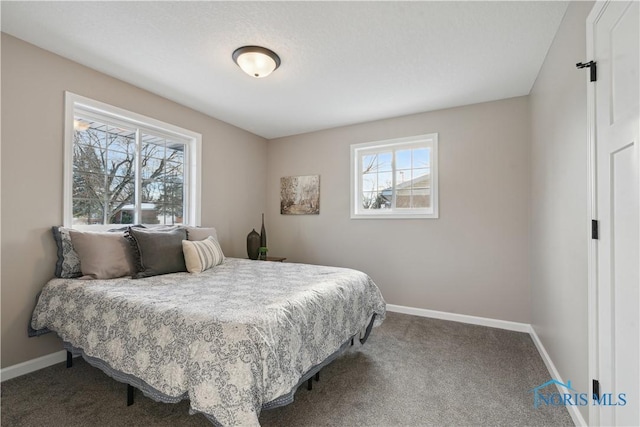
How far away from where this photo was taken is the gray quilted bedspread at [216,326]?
128 centimetres

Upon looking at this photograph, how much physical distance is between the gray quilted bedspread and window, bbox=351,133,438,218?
5.30 ft

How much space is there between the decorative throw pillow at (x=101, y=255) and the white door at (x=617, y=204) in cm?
305

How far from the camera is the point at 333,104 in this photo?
3410 mm

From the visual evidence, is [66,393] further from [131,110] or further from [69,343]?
A: [131,110]

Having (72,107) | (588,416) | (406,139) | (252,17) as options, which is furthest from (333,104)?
(588,416)

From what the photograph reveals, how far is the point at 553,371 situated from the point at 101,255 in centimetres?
349

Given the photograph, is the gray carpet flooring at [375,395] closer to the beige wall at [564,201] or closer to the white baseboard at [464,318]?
the beige wall at [564,201]

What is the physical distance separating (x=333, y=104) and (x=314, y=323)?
2.54m

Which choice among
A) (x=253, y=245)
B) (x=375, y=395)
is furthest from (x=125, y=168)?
(x=375, y=395)

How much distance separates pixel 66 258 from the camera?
7.45 feet

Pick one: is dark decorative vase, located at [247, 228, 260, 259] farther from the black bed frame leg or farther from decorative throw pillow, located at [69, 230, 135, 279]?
the black bed frame leg

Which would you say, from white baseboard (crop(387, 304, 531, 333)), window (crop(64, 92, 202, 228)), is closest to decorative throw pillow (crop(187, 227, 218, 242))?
window (crop(64, 92, 202, 228))

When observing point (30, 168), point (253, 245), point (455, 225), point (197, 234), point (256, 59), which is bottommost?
point (253, 245)

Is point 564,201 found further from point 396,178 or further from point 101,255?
point 101,255
